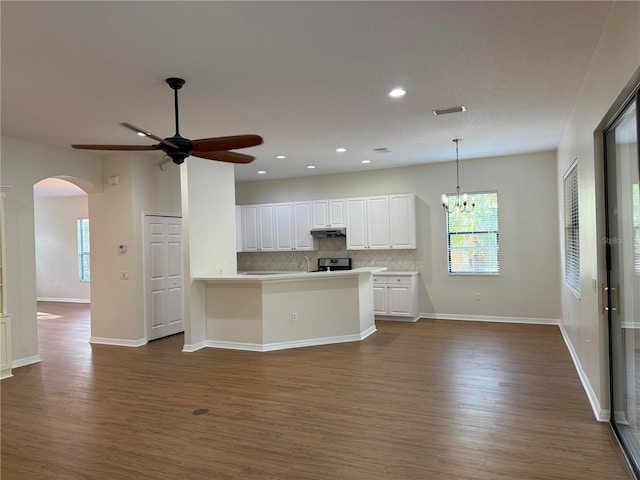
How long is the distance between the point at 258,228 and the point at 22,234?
4350mm

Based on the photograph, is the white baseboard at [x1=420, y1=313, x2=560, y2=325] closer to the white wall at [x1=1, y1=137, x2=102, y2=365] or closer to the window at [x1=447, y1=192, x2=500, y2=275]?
the window at [x1=447, y1=192, x2=500, y2=275]

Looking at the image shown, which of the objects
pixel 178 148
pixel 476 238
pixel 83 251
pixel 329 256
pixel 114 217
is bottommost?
pixel 329 256

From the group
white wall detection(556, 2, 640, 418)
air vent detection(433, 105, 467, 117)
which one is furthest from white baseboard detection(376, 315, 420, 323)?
air vent detection(433, 105, 467, 117)

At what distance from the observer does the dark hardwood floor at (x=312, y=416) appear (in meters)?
2.79

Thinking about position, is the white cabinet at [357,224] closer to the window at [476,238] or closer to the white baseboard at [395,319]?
the white baseboard at [395,319]

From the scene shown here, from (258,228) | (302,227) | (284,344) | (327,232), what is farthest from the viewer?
(258,228)

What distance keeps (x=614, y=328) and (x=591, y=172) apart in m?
1.24

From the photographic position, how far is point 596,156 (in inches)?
129

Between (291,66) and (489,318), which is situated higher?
(291,66)

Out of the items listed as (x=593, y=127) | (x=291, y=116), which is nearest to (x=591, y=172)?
(x=593, y=127)

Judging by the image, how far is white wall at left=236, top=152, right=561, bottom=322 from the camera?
23.2 feet

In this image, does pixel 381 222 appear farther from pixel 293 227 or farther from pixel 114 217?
pixel 114 217

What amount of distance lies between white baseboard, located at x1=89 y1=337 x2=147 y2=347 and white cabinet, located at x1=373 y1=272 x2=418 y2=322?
13.1 ft

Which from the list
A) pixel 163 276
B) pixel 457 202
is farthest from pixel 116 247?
pixel 457 202
